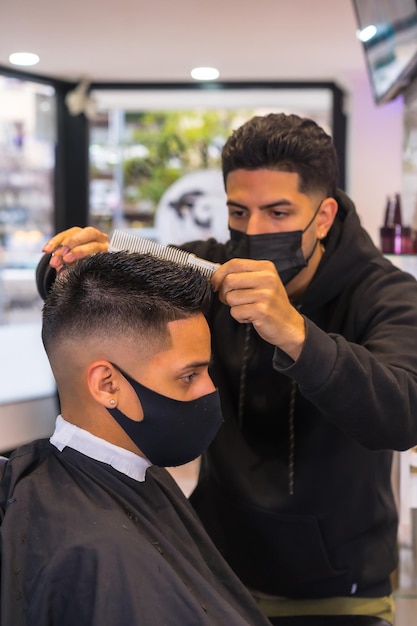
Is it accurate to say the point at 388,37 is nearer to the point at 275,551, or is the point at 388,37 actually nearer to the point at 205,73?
the point at 275,551

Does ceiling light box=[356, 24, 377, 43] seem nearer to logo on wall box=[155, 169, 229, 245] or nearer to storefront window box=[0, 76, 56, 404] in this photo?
logo on wall box=[155, 169, 229, 245]

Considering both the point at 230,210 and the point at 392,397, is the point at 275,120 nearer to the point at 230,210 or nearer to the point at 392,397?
the point at 230,210

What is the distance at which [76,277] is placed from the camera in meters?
1.54

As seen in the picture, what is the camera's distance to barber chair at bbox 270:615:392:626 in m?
1.83

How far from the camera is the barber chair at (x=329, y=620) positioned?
183 centimetres

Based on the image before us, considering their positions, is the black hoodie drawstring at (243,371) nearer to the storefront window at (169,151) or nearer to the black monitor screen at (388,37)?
the black monitor screen at (388,37)

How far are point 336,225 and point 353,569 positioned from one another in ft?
2.50

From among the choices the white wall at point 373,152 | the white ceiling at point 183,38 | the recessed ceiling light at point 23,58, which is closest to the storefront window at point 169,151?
the white ceiling at point 183,38

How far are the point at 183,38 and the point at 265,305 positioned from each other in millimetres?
3973

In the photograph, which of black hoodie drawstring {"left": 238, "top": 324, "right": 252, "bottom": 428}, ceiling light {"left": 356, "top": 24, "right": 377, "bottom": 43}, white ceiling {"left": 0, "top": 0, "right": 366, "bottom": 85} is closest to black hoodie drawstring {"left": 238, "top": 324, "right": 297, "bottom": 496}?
black hoodie drawstring {"left": 238, "top": 324, "right": 252, "bottom": 428}

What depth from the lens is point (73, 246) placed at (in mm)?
1841

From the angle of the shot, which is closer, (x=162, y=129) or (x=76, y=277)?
(x=76, y=277)

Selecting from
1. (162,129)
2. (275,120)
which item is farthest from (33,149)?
(275,120)

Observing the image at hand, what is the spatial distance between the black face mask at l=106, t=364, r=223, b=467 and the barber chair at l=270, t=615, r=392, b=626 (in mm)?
540
